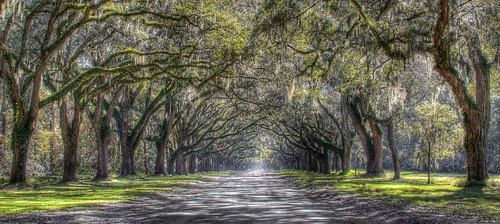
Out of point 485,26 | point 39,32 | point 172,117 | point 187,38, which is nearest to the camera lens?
point 485,26

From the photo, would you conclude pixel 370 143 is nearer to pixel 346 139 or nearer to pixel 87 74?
pixel 346 139

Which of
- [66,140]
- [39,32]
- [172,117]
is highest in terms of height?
[39,32]

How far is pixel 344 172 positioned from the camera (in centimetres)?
3200

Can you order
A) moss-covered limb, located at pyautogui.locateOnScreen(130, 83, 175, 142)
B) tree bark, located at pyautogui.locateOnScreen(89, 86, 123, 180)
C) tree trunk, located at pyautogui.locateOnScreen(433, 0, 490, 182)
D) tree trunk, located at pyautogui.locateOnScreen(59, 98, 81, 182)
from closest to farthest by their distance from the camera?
tree trunk, located at pyautogui.locateOnScreen(433, 0, 490, 182) < tree trunk, located at pyautogui.locateOnScreen(59, 98, 81, 182) < tree bark, located at pyautogui.locateOnScreen(89, 86, 123, 180) < moss-covered limb, located at pyautogui.locateOnScreen(130, 83, 175, 142)

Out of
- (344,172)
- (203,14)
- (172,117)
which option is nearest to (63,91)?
(203,14)

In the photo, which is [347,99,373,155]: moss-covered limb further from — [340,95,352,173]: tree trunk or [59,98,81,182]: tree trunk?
[59,98,81,182]: tree trunk

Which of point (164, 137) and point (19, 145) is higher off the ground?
point (164, 137)

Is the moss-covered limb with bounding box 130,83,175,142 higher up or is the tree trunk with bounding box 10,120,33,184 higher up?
the moss-covered limb with bounding box 130,83,175,142

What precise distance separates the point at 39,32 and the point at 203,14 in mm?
10717

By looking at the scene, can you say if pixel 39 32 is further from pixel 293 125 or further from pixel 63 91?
pixel 293 125

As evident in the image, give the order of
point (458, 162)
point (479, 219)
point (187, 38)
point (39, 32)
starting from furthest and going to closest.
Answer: point (458, 162) → point (39, 32) → point (187, 38) → point (479, 219)

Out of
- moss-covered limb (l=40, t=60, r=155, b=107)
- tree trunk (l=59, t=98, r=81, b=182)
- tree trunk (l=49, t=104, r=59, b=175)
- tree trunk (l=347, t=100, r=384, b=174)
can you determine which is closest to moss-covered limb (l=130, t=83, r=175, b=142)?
tree trunk (l=59, t=98, r=81, b=182)

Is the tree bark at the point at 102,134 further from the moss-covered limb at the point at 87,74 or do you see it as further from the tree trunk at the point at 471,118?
the tree trunk at the point at 471,118

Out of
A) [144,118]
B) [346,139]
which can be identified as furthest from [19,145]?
[346,139]
